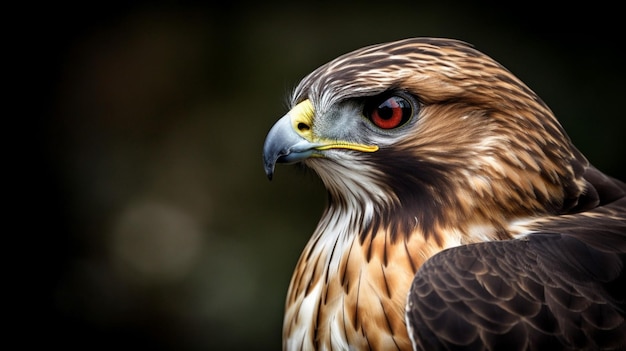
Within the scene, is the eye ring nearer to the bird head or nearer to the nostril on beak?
the bird head

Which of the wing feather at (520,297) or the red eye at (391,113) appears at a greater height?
the red eye at (391,113)

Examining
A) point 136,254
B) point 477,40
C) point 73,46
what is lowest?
point 136,254

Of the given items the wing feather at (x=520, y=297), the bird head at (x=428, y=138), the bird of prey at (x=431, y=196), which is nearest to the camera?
the wing feather at (x=520, y=297)

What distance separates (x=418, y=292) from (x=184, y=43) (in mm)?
4010

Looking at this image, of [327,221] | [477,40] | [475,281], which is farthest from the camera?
[477,40]

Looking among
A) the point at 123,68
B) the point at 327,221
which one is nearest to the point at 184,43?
the point at 123,68

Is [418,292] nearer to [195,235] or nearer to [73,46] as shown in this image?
[195,235]

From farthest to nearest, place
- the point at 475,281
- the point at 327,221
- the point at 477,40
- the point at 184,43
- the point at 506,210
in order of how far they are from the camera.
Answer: the point at 184,43, the point at 477,40, the point at 327,221, the point at 506,210, the point at 475,281

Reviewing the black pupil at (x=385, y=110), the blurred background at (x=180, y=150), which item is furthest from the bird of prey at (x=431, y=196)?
the blurred background at (x=180, y=150)

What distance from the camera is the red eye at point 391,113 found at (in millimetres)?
2162

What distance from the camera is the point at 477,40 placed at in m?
5.12

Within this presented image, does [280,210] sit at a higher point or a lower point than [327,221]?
lower

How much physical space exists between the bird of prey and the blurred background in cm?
288

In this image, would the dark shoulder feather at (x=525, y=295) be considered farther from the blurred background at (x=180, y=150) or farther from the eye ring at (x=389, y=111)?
the blurred background at (x=180, y=150)
